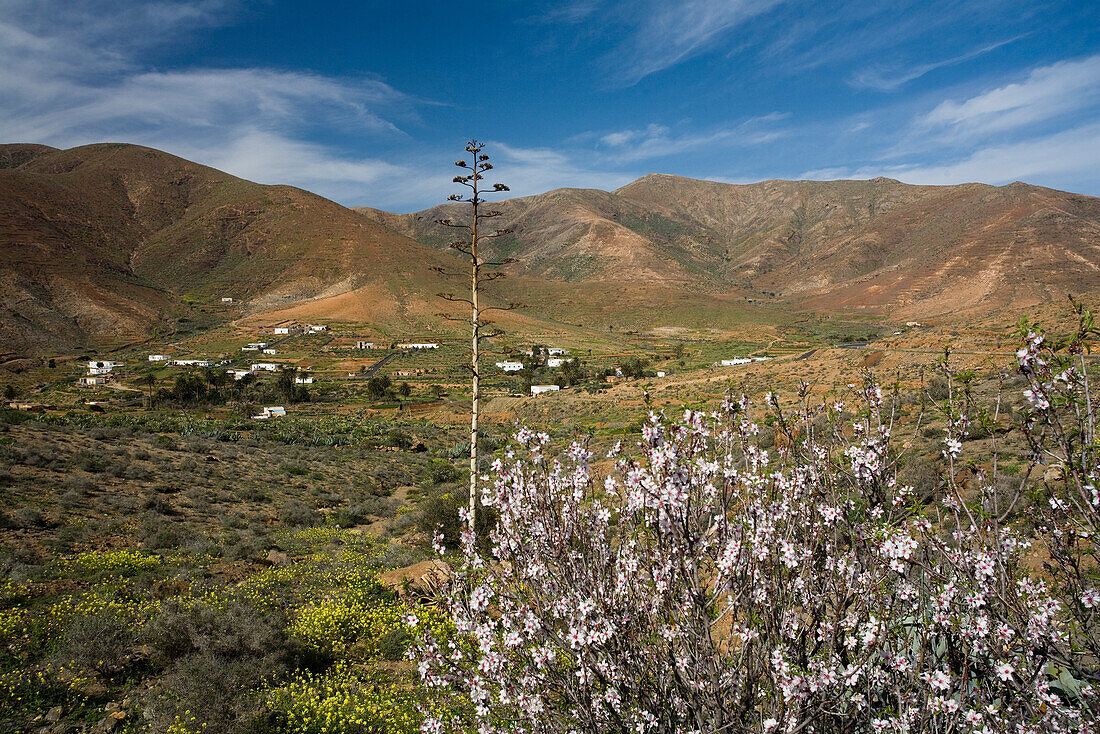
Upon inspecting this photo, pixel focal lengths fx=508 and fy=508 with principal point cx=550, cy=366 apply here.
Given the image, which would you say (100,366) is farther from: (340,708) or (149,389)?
(340,708)

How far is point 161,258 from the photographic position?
165 meters

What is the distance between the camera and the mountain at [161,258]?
111m

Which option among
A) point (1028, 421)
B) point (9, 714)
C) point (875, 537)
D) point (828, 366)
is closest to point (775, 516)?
point (875, 537)

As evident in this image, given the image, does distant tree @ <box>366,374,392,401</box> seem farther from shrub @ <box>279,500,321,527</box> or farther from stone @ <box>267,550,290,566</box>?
stone @ <box>267,550,290,566</box>

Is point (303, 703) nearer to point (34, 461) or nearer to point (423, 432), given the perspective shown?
point (34, 461)

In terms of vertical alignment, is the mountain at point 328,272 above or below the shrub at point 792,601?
above

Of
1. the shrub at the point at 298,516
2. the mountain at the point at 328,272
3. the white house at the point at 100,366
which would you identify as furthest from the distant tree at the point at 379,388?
the mountain at the point at 328,272

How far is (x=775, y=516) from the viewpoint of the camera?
3.51 metres

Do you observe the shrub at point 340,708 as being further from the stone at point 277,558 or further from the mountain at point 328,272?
the mountain at point 328,272

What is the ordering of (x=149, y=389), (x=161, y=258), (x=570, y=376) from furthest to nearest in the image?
(x=161, y=258), (x=149, y=389), (x=570, y=376)

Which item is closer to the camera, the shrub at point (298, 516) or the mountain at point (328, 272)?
the shrub at point (298, 516)

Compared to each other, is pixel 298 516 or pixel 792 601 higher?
pixel 792 601

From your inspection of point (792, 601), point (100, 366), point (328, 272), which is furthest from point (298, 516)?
point (328, 272)

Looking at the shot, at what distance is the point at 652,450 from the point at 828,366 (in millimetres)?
44332
